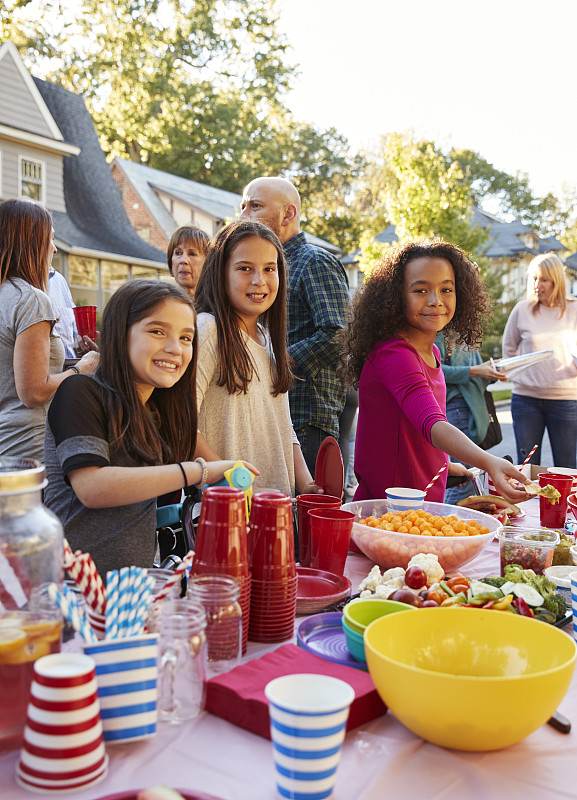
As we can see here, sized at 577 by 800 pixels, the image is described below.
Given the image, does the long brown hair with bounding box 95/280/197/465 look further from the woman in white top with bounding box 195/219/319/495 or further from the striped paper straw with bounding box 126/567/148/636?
the striped paper straw with bounding box 126/567/148/636

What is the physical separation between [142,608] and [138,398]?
3.02ft

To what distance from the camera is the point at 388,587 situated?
159 centimetres

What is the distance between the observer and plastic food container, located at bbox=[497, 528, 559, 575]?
1890 mm

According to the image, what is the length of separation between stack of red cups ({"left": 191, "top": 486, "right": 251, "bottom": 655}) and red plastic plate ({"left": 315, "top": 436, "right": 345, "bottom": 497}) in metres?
0.87

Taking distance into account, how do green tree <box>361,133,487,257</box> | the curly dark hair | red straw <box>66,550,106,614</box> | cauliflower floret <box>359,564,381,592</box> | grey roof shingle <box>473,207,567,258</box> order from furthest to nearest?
grey roof shingle <box>473,207,567,258</box>, green tree <box>361,133,487,257</box>, the curly dark hair, cauliflower floret <box>359,564,381,592</box>, red straw <box>66,550,106,614</box>

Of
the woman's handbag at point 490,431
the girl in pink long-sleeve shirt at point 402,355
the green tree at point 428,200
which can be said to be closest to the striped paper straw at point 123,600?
the girl in pink long-sleeve shirt at point 402,355

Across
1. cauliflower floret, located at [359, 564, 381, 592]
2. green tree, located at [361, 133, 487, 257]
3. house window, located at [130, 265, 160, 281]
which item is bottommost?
cauliflower floret, located at [359, 564, 381, 592]

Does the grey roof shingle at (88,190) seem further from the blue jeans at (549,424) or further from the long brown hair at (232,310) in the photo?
the long brown hair at (232,310)

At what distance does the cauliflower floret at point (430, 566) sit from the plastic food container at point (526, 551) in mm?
248

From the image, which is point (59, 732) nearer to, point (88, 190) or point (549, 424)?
point (549, 424)

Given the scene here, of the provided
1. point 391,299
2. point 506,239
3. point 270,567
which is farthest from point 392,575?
point 506,239

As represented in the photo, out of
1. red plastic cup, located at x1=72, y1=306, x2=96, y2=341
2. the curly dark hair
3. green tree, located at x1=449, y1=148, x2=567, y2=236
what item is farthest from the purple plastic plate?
green tree, located at x1=449, y1=148, x2=567, y2=236

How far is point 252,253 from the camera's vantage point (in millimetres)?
2549

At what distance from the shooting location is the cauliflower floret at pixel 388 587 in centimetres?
155
